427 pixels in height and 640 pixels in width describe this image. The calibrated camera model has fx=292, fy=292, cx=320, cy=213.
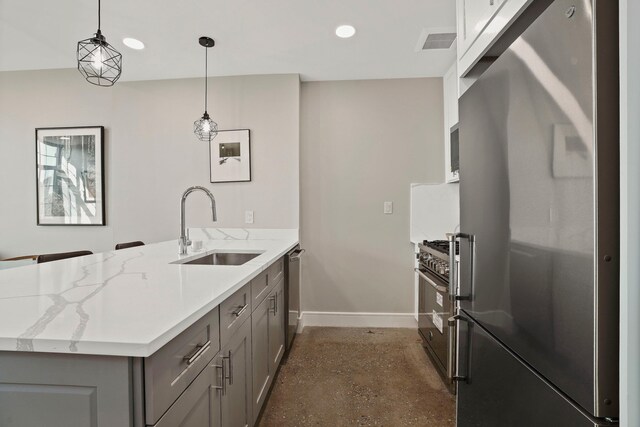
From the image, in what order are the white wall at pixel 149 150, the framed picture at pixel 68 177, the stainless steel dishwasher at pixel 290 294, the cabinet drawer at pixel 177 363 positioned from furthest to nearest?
1. the framed picture at pixel 68 177
2. the white wall at pixel 149 150
3. the stainless steel dishwasher at pixel 290 294
4. the cabinet drawer at pixel 177 363

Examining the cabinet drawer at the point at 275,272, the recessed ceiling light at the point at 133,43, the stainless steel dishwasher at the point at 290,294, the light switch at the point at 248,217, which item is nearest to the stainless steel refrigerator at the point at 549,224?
the cabinet drawer at the point at 275,272

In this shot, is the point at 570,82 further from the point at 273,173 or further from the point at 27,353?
the point at 273,173

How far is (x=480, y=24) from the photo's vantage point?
3.66 feet

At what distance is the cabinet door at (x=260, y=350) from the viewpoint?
4.63ft

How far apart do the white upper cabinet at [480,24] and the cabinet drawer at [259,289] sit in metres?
1.36

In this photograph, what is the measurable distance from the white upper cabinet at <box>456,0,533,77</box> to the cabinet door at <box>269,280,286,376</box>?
5.29 ft

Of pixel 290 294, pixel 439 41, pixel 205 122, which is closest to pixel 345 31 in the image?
pixel 439 41

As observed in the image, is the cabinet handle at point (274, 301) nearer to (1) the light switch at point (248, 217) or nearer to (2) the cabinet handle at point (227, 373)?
(2) the cabinet handle at point (227, 373)

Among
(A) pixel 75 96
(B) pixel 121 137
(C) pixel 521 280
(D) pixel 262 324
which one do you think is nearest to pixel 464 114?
(C) pixel 521 280

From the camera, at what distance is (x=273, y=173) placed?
110 inches

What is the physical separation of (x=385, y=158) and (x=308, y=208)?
A: 0.92 meters

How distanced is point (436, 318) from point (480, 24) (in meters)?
1.75

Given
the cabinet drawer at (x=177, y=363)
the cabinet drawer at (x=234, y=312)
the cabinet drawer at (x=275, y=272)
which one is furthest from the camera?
the cabinet drawer at (x=275, y=272)

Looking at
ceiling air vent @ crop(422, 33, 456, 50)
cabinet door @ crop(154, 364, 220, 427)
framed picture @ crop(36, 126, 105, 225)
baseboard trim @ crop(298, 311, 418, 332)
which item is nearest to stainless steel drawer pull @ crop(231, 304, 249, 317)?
cabinet door @ crop(154, 364, 220, 427)
